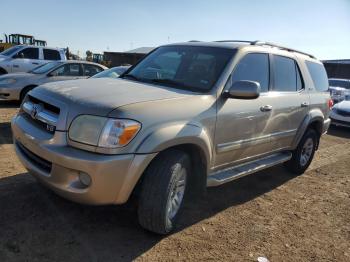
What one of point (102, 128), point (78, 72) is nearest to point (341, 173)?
point (102, 128)

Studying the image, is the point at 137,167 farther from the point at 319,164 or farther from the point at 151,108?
the point at 319,164

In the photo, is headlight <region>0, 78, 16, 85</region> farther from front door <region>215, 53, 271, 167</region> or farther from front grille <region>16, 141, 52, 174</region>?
front door <region>215, 53, 271, 167</region>

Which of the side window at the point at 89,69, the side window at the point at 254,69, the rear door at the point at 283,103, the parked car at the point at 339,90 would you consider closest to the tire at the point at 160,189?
the side window at the point at 254,69

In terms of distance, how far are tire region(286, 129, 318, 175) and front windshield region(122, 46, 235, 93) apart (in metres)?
2.46

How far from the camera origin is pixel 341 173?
6453 millimetres

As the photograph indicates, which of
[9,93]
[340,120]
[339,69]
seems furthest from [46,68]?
[339,69]

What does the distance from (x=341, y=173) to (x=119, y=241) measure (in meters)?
4.63

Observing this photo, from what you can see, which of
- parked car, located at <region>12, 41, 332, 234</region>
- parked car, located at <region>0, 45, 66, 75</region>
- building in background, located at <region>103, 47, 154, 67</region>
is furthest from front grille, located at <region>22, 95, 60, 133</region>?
building in background, located at <region>103, 47, 154, 67</region>

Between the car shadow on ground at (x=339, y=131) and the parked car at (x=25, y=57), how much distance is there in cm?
1012

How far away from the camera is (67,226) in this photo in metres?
3.48

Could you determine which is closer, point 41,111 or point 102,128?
point 102,128

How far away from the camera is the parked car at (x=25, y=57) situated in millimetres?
13320

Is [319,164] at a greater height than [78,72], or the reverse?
[78,72]

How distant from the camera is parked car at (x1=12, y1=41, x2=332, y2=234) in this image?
117 inches
